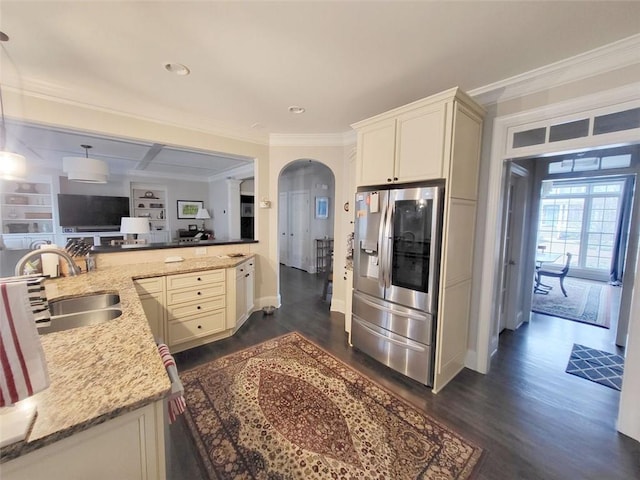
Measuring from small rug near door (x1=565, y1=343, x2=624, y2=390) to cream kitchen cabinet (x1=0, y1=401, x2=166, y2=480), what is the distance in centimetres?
342

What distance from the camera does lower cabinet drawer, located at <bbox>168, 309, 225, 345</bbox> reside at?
271cm

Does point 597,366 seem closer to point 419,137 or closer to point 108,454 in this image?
point 419,137

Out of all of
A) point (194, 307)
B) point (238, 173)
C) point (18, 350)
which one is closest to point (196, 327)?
point (194, 307)

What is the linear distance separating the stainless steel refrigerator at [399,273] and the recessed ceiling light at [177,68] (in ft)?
6.03

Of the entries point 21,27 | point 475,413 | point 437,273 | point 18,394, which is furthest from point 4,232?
point 475,413

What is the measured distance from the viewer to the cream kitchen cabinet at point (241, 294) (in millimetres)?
3082

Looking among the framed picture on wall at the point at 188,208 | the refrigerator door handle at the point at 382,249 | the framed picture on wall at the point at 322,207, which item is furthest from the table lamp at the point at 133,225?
the framed picture on wall at the point at 188,208

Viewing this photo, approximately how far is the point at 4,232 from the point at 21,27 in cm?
587

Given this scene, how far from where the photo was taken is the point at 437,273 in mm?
2174

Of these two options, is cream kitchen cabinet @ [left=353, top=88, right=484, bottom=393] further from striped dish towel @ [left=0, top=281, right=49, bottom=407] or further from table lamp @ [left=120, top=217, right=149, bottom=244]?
table lamp @ [left=120, top=217, right=149, bottom=244]

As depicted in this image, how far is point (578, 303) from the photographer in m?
4.61

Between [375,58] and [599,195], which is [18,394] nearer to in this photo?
[375,58]

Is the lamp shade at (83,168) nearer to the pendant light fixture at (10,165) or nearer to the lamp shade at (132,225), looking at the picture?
the lamp shade at (132,225)

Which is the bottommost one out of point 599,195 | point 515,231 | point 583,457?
point 583,457
